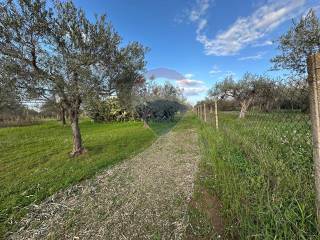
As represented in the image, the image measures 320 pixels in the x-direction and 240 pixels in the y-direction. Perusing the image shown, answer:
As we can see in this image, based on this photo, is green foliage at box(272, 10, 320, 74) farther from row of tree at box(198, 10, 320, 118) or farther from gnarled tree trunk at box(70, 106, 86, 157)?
gnarled tree trunk at box(70, 106, 86, 157)

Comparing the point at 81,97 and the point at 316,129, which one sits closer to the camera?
the point at 316,129

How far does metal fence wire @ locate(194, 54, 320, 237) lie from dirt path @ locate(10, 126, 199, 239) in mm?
1378

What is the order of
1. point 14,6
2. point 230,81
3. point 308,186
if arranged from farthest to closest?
point 230,81 → point 14,6 → point 308,186

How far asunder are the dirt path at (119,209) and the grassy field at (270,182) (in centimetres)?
77

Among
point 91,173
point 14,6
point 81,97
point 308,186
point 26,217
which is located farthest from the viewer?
point 81,97

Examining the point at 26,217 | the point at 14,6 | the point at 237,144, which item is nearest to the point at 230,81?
the point at 237,144

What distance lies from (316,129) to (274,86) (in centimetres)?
223

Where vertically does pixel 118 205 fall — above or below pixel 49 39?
below

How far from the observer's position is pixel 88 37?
8.12 m

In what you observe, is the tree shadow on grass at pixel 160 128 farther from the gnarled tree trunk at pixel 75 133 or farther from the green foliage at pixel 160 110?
the gnarled tree trunk at pixel 75 133

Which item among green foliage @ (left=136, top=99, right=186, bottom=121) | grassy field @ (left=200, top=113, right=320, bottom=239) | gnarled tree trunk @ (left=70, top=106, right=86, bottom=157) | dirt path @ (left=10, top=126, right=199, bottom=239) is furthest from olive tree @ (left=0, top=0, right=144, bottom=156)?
green foliage @ (left=136, top=99, right=186, bottom=121)

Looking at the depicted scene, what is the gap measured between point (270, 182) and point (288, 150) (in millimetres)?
850

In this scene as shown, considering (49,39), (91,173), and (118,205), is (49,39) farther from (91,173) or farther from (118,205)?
(118,205)

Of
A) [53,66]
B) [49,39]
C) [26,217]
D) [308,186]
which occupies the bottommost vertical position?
[26,217]
